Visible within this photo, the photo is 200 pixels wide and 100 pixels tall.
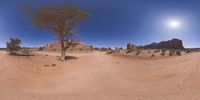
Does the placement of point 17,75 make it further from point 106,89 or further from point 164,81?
point 164,81

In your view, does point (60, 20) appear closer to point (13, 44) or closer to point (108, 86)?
point (13, 44)

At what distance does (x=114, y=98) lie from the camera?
486 inches

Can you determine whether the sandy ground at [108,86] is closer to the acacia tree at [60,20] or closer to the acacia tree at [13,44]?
the acacia tree at [13,44]

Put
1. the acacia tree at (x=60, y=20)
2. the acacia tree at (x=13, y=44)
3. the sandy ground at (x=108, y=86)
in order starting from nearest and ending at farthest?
1. the sandy ground at (x=108, y=86)
2. the acacia tree at (x=13, y=44)
3. the acacia tree at (x=60, y=20)

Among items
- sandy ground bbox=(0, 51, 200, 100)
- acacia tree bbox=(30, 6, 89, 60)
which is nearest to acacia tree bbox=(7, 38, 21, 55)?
acacia tree bbox=(30, 6, 89, 60)

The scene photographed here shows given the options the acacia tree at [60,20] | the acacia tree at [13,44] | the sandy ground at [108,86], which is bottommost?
the sandy ground at [108,86]

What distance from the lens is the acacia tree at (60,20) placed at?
34812mm

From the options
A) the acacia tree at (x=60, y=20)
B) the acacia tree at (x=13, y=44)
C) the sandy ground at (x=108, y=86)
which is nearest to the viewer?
the sandy ground at (x=108, y=86)

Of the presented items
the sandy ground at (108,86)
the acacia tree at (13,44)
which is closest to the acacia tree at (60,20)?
the acacia tree at (13,44)

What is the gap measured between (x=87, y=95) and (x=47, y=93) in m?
2.27

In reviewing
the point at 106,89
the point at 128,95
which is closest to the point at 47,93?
the point at 106,89

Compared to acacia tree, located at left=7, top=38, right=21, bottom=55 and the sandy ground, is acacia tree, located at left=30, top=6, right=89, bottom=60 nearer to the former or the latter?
acacia tree, located at left=7, top=38, right=21, bottom=55

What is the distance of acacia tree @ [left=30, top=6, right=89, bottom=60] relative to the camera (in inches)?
1371

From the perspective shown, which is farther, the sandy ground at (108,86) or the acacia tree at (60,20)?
the acacia tree at (60,20)
